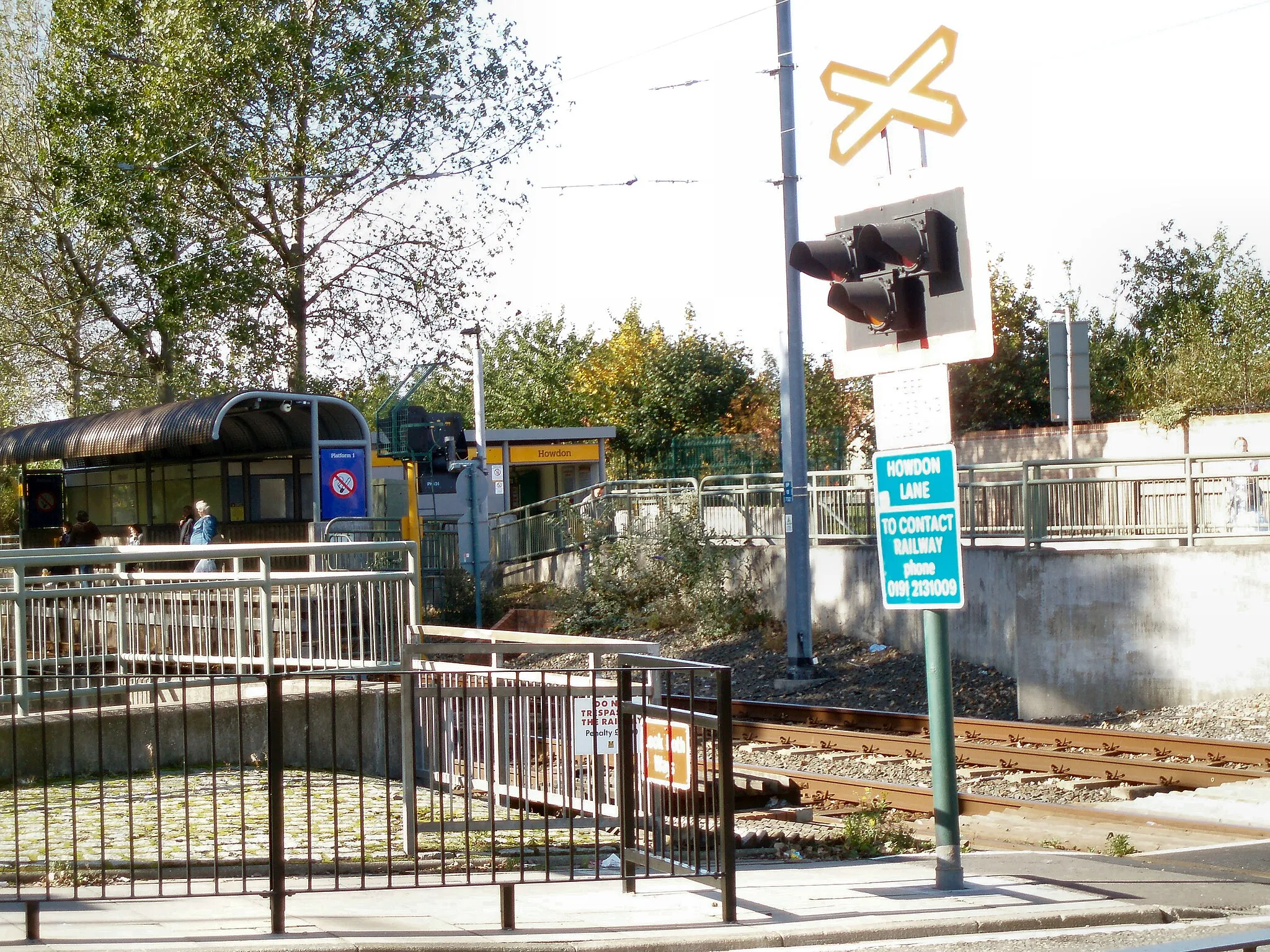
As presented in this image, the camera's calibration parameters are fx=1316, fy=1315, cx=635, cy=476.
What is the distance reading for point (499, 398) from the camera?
213 feet

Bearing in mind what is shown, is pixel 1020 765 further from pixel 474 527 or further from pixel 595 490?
pixel 595 490

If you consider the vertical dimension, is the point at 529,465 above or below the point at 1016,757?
above

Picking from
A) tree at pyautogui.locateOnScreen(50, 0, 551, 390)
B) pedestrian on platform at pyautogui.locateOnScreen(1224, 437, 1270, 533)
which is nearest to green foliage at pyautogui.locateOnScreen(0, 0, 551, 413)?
tree at pyautogui.locateOnScreen(50, 0, 551, 390)

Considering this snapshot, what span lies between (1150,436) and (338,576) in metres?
24.7

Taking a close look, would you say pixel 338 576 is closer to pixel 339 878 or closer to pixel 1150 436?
pixel 339 878

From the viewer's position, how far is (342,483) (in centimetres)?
2248

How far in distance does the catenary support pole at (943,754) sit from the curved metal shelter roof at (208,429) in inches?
611

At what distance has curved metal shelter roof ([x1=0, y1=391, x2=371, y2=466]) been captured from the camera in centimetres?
2108

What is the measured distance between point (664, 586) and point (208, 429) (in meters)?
7.89

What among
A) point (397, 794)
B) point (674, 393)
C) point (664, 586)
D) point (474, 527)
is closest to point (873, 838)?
point (397, 794)

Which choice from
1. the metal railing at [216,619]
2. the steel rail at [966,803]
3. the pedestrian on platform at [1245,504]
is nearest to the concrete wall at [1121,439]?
the pedestrian on platform at [1245,504]

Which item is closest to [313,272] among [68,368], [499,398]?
[68,368]

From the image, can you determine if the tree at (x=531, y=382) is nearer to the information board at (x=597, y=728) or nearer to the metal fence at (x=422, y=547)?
the metal fence at (x=422, y=547)

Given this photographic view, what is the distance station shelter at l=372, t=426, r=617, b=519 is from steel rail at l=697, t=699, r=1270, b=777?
1924cm
